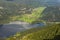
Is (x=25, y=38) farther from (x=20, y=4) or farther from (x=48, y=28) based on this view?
(x=20, y=4)

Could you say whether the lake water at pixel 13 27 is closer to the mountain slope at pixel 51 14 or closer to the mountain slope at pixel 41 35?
A: the mountain slope at pixel 41 35

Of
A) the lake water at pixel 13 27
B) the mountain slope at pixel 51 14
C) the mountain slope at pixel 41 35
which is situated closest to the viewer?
the mountain slope at pixel 41 35

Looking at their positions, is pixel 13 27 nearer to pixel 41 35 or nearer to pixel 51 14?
pixel 41 35

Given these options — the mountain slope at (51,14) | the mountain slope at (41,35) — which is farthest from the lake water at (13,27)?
the mountain slope at (51,14)

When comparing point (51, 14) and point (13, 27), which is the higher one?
point (51, 14)

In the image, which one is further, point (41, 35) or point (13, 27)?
point (13, 27)

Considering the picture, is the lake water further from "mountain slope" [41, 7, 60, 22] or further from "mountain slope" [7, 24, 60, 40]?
"mountain slope" [41, 7, 60, 22]

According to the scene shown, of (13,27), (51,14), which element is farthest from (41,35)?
(13,27)

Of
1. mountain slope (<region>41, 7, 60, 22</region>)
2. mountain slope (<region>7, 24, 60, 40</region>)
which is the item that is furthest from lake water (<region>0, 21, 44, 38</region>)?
mountain slope (<region>41, 7, 60, 22</region>)
